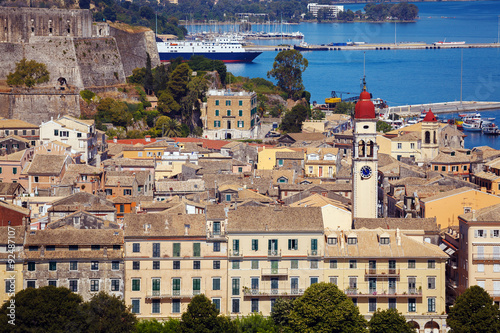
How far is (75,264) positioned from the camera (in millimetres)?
35969

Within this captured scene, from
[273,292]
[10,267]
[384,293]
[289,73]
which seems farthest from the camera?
[289,73]

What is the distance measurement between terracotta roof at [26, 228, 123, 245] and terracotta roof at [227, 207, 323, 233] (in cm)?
390

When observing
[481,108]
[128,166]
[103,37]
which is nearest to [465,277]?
[128,166]

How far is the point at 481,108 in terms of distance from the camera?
376ft

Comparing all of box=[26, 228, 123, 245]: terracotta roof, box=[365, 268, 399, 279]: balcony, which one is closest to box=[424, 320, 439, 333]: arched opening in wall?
box=[365, 268, 399, 279]: balcony

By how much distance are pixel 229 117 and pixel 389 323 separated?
42295 mm

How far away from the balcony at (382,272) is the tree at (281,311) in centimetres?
275

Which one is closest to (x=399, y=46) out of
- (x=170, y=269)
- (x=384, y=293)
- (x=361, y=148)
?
(x=361, y=148)

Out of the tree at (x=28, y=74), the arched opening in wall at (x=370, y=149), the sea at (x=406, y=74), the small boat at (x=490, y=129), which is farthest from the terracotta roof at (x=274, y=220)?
the small boat at (x=490, y=129)

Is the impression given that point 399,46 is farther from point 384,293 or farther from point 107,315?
point 107,315

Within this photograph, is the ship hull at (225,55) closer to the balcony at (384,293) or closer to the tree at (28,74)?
the tree at (28,74)

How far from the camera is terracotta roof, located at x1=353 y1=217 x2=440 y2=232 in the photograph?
38959 millimetres

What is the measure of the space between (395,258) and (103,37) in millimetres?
48555

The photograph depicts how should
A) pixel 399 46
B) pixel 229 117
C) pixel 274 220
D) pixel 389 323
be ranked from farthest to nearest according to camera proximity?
pixel 399 46 < pixel 229 117 < pixel 274 220 < pixel 389 323
